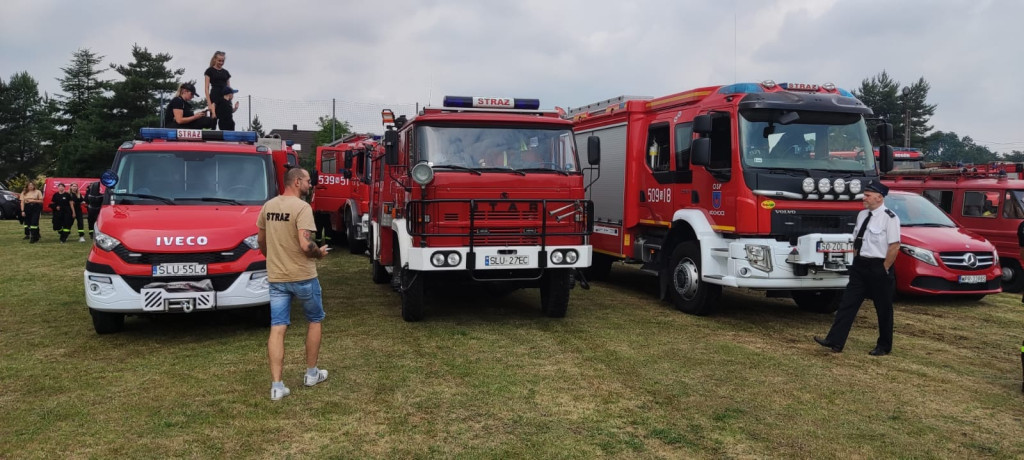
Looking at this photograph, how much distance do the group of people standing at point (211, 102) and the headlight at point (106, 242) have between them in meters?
3.73

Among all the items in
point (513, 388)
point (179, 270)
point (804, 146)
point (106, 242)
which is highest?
point (804, 146)

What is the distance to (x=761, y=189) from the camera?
8266mm

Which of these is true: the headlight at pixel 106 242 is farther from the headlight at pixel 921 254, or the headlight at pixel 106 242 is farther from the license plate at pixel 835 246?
the headlight at pixel 921 254

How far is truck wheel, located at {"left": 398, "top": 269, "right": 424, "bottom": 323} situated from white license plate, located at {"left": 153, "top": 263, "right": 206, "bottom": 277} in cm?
220

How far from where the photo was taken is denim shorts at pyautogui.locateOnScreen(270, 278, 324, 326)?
5484mm

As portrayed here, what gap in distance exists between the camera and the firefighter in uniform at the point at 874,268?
7.00m

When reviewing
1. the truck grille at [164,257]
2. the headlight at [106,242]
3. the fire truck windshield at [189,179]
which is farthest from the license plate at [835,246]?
the headlight at [106,242]

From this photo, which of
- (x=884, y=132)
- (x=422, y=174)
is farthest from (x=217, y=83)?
(x=884, y=132)

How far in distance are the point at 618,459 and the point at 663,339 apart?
3.50 metres

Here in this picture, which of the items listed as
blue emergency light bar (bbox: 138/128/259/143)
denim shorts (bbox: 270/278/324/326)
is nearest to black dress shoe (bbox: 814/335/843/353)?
denim shorts (bbox: 270/278/324/326)

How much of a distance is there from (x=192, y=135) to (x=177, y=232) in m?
2.12

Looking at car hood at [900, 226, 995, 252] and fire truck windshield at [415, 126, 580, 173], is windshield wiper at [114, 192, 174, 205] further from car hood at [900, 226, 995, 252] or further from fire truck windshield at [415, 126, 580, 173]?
car hood at [900, 226, 995, 252]

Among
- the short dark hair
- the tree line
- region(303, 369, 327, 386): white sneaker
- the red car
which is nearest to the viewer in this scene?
the short dark hair

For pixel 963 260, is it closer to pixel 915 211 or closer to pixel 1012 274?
pixel 915 211
